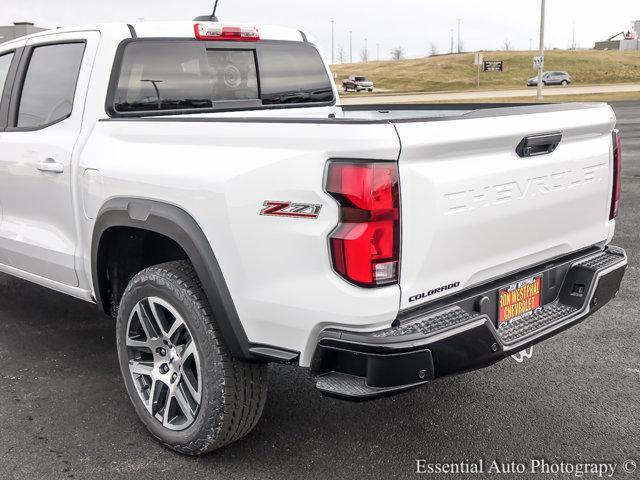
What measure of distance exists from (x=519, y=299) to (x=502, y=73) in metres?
87.6

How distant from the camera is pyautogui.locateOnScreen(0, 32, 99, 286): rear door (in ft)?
12.7

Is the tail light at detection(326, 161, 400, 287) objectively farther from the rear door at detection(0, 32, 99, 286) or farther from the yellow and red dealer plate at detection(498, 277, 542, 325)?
the rear door at detection(0, 32, 99, 286)

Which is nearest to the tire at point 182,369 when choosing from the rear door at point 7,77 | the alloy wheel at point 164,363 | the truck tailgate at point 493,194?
the alloy wheel at point 164,363

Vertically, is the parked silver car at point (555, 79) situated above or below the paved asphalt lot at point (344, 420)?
above

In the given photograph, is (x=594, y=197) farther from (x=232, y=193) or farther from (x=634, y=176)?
(x=634, y=176)

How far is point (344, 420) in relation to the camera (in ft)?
11.9

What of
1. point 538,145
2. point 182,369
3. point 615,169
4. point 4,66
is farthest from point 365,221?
point 4,66

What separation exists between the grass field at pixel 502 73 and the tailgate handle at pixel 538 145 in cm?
6834

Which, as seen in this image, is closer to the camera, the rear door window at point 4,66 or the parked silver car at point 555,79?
the rear door window at point 4,66

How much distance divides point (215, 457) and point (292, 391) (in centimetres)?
77

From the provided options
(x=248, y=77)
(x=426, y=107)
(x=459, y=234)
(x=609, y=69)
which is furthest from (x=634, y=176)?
(x=609, y=69)

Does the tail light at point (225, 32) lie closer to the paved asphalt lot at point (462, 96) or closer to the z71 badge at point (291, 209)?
the z71 badge at point (291, 209)

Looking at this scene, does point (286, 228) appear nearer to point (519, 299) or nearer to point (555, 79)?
point (519, 299)

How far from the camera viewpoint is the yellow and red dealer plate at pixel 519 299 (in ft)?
10.0
